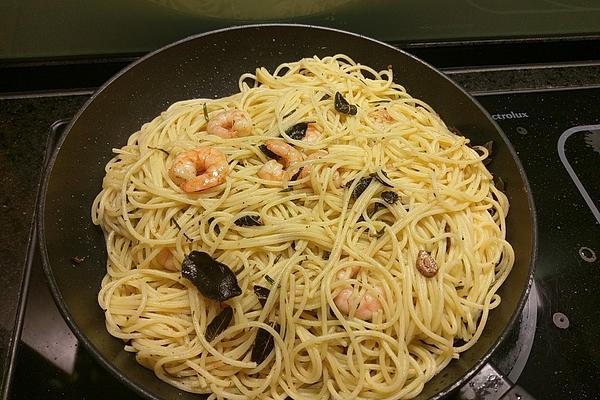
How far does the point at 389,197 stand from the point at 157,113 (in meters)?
0.90

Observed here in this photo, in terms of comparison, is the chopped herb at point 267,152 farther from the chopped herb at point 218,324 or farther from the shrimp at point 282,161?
the chopped herb at point 218,324

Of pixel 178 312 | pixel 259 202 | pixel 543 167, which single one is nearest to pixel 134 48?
pixel 259 202

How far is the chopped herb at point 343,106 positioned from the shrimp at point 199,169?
428mm

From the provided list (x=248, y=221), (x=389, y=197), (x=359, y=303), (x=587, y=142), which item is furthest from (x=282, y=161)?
(x=587, y=142)

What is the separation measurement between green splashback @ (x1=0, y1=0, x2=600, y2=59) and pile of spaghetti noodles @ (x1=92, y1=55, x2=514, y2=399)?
496mm

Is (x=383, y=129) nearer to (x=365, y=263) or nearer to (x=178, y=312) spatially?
(x=365, y=263)

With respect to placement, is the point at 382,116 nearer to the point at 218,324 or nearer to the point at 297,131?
the point at 297,131

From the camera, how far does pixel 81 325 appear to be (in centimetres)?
141

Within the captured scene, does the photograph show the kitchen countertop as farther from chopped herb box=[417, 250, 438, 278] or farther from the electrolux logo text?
chopped herb box=[417, 250, 438, 278]

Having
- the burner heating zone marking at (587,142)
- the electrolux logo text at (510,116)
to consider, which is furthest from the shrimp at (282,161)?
the burner heating zone marking at (587,142)

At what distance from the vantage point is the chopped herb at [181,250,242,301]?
1.47 m

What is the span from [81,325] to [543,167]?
1.77 meters

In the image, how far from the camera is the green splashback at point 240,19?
2.10 meters

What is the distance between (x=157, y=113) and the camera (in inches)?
79.1
